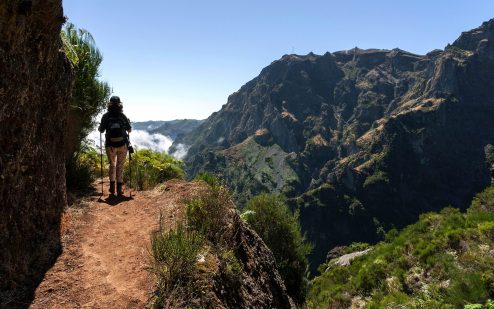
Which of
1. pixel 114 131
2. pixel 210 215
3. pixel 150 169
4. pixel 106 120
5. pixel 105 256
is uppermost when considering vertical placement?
pixel 106 120

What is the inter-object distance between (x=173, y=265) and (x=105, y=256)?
6.49 ft

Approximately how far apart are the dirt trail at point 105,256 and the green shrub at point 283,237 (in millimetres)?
11132

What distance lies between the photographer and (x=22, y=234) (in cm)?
620

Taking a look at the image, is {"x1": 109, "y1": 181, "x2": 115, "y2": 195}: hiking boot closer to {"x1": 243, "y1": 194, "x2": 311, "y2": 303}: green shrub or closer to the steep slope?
the steep slope

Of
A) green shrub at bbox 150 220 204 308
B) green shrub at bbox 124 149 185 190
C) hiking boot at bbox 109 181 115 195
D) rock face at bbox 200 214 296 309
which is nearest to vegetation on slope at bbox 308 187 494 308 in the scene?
rock face at bbox 200 214 296 309

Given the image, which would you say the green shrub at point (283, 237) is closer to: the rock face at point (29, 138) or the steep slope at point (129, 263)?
the steep slope at point (129, 263)

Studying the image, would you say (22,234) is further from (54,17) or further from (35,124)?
(54,17)

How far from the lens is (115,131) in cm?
1160

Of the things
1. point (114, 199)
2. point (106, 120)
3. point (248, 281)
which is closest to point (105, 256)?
point (248, 281)

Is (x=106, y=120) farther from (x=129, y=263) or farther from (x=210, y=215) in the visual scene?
(x=129, y=263)

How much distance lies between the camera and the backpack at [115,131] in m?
11.6

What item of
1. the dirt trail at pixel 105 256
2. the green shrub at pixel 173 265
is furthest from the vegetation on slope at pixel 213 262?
the dirt trail at pixel 105 256

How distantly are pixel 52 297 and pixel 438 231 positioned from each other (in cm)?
2042

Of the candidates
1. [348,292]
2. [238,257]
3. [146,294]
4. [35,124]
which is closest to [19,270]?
[146,294]
